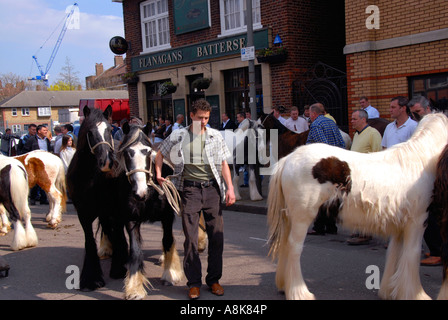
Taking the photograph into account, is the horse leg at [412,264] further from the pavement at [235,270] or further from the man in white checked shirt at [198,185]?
the man in white checked shirt at [198,185]

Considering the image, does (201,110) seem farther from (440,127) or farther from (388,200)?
(440,127)

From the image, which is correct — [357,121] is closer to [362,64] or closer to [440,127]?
[440,127]

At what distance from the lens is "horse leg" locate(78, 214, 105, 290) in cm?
544

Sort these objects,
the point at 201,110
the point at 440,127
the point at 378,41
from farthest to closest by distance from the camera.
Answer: the point at 378,41
the point at 201,110
the point at 440,127

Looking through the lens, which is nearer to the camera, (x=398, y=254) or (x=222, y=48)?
(x=398, y=254)

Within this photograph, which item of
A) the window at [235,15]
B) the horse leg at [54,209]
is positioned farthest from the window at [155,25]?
the horse leg at [54,209]

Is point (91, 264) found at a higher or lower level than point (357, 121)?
lower

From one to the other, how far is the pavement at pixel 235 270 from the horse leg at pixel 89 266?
0.35 ft

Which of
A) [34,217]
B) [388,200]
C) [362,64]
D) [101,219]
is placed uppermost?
[362,64]

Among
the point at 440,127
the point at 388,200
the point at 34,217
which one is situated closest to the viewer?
the point at 388,200

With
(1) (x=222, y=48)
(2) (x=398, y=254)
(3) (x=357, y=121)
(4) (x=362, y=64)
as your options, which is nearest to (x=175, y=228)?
(3) (x=357, y=121)

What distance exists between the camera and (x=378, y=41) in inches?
456

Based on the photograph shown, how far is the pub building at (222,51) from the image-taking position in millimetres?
14516

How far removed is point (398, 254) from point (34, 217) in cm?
859
